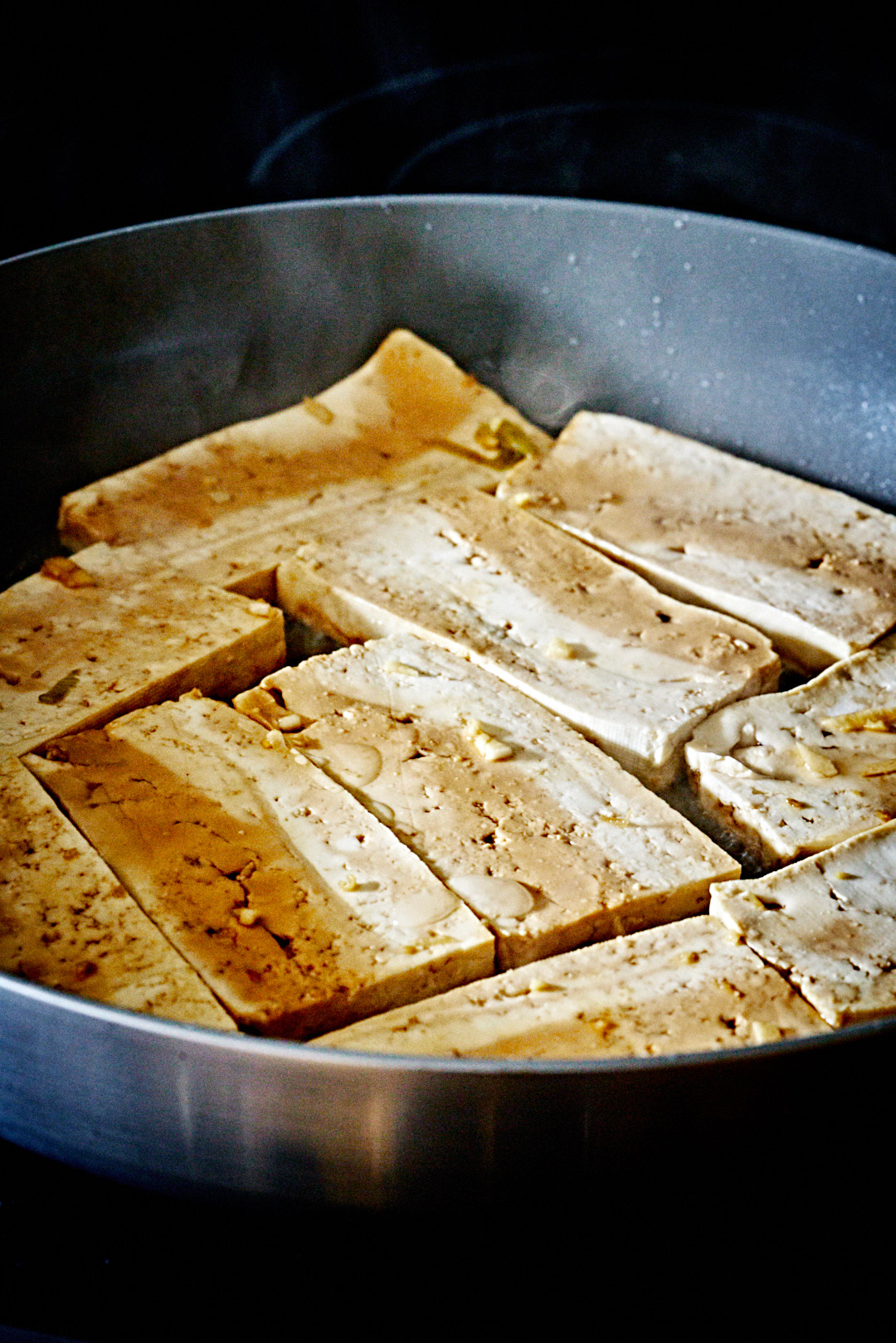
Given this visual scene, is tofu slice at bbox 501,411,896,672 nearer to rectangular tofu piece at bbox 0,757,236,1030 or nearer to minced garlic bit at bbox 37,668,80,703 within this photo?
minced garlic bit at bbox 37,668,80,703

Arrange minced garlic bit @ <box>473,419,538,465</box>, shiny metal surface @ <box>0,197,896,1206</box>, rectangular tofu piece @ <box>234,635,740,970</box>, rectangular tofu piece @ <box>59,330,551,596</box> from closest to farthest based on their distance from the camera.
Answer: rectangular tofu piece @ <box>234,635,740,970</box> → rectangular tofu piece @ <box>59,330,551,596</box> → shiny metal surface @ <box>0,197,896,1206</box> → minced garlic bit @ <box>473,419,538,465</box>

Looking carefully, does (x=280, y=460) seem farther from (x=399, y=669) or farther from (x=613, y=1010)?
(x=613, y=1010)

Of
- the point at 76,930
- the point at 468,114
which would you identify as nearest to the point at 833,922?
the point at 76,930

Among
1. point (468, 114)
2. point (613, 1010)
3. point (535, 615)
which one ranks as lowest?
point (613, 1010)

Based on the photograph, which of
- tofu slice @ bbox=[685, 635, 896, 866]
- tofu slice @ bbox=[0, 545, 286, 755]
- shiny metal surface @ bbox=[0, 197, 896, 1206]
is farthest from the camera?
shiny metal surface @ bbox=[0, 197, 896, 1206]

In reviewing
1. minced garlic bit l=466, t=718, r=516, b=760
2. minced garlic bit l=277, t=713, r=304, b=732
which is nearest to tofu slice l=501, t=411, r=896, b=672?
minced garlic bit l=466, t=718, r=516, b=760

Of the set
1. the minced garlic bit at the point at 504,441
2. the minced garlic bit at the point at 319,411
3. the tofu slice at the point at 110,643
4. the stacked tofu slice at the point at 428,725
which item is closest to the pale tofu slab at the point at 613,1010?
the stacked tofu slice at the point at 428,725
